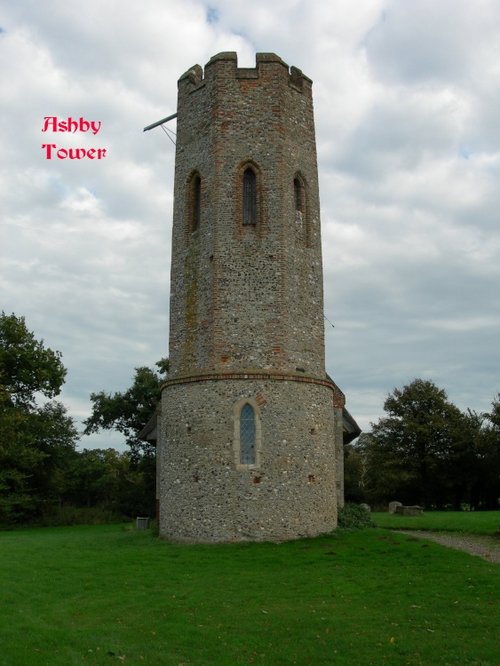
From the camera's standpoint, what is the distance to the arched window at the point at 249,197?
2117 cm

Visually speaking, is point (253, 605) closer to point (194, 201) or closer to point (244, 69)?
point (194, 201)

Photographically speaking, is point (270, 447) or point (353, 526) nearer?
point (270, 447)

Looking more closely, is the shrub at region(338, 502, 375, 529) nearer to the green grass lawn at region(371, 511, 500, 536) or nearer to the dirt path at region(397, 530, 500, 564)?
the dirt path at region(397, 530, 500, 564)

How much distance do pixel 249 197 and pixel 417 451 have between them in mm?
32067

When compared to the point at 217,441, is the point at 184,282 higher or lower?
higher

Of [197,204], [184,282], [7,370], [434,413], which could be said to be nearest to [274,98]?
[197,204]

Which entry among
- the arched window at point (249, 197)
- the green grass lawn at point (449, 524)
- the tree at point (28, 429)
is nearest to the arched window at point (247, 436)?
the arched window at point (249, 197)

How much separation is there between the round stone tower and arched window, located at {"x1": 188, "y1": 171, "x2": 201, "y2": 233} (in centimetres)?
5

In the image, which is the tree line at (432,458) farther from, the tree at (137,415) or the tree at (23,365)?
the tree at (23,365)

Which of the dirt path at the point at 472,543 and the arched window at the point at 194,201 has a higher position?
the arched window at the point at 194,201

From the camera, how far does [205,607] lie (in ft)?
38.5

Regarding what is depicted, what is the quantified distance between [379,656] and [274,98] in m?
17.6

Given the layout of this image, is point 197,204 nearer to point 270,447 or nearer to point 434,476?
point 270,447

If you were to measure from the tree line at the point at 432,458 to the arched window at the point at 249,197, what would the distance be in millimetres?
29950
